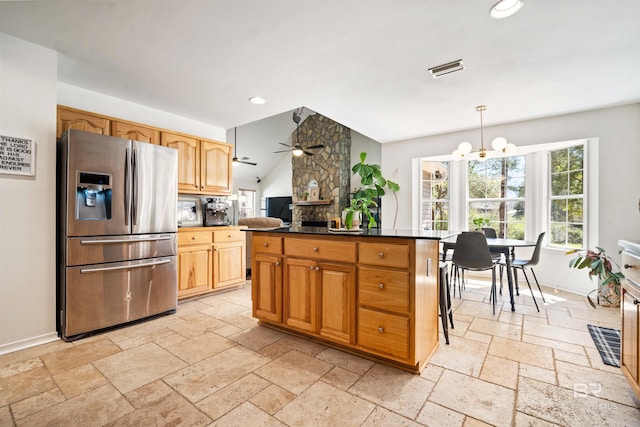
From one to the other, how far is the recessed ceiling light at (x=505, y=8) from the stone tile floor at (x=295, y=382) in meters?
2.37

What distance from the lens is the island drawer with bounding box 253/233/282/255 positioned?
2.54m

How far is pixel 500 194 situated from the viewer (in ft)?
16.1

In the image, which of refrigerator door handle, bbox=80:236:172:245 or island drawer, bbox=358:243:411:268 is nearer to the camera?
island drawer, bbox=358:243:411:268

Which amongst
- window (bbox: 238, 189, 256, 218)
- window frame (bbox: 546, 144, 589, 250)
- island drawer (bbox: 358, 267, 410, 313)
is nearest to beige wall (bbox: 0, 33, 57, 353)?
island drawer (bbox: 358, 267, 410, 313)

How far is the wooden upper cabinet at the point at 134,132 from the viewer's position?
3.05 metres

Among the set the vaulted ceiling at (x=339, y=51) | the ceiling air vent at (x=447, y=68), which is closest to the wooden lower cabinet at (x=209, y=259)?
the vaulted ceiling at (x=339, y=51)

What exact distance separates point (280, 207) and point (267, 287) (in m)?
7.09

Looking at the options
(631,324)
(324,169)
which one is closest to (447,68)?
(631,324)

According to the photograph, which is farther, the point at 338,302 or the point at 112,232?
the point at 112,232

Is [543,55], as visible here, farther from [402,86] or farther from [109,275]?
[109,275]

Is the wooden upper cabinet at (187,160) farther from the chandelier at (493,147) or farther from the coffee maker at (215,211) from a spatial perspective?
the chandelier at (493,147)

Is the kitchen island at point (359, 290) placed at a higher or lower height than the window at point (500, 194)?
lower

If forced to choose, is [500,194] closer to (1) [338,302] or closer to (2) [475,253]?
(2) [475,253]

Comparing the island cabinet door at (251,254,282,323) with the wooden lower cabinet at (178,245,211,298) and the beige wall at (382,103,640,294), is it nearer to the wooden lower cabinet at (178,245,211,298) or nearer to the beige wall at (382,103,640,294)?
the wooden lower cabinet at (178,245,211,298)
